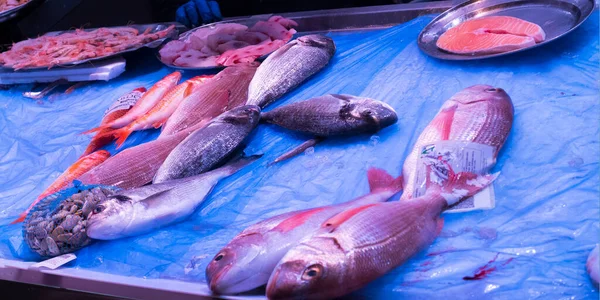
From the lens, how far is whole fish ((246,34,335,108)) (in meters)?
2.93

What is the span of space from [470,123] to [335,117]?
25.1 inches

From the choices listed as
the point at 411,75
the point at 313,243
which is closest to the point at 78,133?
the point at 411,75

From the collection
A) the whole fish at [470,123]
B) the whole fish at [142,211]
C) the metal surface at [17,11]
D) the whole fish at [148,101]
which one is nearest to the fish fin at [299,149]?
the whole fish at [142,211]

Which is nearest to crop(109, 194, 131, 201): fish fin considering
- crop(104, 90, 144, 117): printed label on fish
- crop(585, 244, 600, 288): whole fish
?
crop(104, 90, 144, 117): printed label on fish

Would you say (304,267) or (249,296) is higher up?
(304,267)

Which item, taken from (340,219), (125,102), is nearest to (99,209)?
(340,219)

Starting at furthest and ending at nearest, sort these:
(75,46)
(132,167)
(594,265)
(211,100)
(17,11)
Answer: (17,11), (75,46), (211,100), (132,167), (594,265)

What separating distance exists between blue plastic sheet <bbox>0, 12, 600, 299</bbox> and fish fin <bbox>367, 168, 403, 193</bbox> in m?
0.06

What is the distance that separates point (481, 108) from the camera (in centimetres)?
208

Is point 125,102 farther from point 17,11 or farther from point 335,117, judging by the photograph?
Result: point 17,11

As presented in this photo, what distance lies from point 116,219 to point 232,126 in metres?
0.78

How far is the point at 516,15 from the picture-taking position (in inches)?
117

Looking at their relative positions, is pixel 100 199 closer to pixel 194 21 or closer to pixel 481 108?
pixel 481 108

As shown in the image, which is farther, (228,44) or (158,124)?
(228,44)
